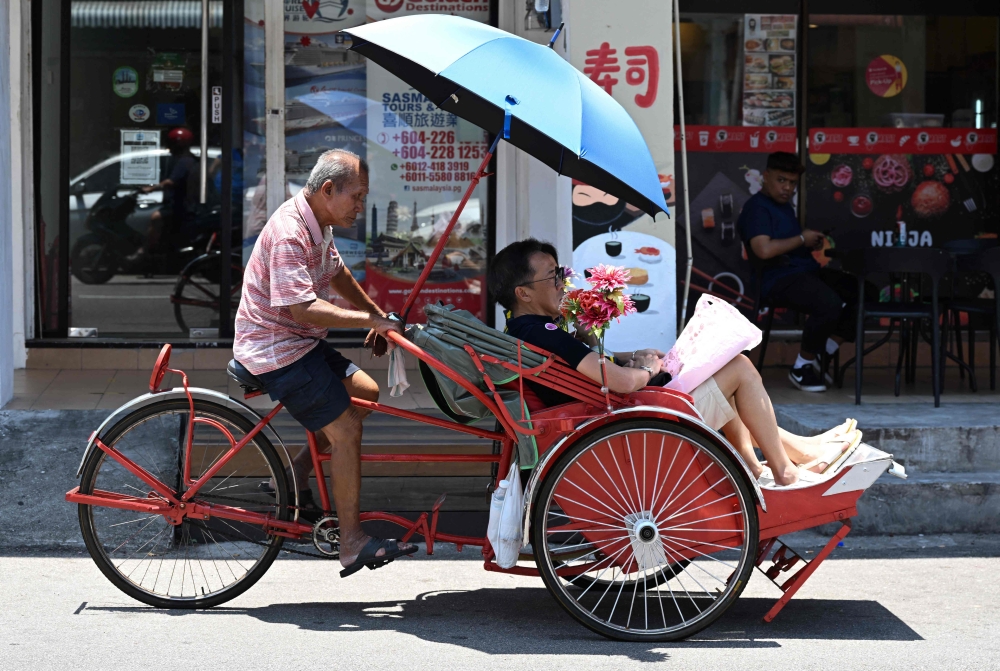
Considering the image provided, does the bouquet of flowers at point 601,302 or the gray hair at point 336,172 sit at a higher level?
the gray hair at point 336,172

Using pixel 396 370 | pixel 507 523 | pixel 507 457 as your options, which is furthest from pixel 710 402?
pixel 396 370

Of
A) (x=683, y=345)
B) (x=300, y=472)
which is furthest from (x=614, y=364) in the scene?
(x=300, y=472)

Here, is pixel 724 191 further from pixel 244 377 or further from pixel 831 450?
pixel 244 377

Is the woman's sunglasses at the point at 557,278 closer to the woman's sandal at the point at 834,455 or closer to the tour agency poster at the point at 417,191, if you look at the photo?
the woman's sandal at the point at 834,455

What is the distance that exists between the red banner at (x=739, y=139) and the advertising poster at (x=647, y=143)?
2390 millimetres

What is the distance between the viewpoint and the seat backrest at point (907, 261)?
7.07 meters

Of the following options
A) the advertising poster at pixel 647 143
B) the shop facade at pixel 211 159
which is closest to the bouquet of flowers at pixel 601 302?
the advertising poster at pixel 647 143

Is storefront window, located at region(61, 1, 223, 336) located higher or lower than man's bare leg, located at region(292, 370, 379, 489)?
higher

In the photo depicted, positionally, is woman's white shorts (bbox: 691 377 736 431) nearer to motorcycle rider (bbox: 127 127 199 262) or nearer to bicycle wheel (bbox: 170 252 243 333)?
bicycle wheel (bbox: 170 252 243 333)

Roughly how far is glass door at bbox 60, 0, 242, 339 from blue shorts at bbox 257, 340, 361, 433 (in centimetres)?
492

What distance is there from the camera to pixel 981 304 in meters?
7.65

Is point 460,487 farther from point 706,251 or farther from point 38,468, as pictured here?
point 706,251

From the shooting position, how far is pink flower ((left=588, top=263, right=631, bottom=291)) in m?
4.22

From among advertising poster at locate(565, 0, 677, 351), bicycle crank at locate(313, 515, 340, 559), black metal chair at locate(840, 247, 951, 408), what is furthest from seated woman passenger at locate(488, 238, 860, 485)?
black metal chair at locate(840, 247, 951, 408)
